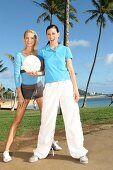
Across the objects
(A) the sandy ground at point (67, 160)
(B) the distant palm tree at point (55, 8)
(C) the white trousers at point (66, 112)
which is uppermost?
(B) the distant palm tree at point (55, 8)

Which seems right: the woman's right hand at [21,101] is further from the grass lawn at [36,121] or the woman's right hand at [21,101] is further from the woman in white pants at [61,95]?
the grass lawn at [36,121]

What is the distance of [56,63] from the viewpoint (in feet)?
19.3

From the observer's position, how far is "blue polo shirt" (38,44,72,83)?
231 inches

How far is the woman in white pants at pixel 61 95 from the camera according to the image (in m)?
5.87

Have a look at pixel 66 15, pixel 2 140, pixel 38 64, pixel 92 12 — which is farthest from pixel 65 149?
pixel 92 12

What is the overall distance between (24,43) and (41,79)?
690 millimetres

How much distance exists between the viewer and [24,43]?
247 inches

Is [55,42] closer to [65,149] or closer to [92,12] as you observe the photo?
[65,149]

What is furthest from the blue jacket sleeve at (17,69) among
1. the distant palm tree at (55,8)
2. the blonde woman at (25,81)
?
the distant palm tree at (55,8)

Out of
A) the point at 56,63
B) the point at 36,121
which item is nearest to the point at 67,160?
Answer: the point at 56,63

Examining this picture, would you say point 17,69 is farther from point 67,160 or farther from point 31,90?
point 67,160

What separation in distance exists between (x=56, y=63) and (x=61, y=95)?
52 centimetres

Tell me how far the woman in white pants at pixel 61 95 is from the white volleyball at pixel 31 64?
0.14 metres

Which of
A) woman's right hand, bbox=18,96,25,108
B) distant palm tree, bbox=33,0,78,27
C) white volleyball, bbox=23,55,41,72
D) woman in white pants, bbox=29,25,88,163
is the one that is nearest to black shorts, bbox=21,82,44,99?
woman's right hand, bbox=18,96,25,108
